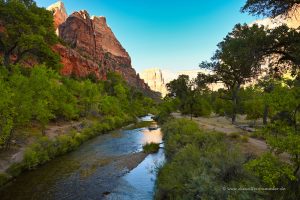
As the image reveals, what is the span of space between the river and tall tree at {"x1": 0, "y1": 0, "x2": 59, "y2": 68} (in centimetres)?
1663

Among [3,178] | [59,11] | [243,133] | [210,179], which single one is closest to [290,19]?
[210,179]

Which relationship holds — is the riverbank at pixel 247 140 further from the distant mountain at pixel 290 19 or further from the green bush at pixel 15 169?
the green bush at pixel 15 169

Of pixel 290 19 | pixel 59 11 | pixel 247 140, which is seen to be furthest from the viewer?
pixel 59 11

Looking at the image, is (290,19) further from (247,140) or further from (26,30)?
(26,30)

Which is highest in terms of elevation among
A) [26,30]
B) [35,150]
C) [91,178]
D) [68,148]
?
[26,30]

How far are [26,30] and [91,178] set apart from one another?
82.1ft

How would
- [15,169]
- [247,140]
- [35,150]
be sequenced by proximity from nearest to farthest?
[15,169] < [247,140] < [35,150]

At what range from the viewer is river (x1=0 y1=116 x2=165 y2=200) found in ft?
50.7

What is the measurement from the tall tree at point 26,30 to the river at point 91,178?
16633 mm

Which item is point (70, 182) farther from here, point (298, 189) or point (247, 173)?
point (298, 189)

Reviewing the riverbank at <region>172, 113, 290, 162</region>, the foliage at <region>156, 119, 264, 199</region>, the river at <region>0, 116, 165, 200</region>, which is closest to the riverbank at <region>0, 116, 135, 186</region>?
the river at <region>0, 116, 165, 200</region>

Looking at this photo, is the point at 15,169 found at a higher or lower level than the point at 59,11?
lower

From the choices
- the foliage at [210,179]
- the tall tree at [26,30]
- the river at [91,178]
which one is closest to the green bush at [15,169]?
the river at [91,178]

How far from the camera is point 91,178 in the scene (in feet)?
61.1
